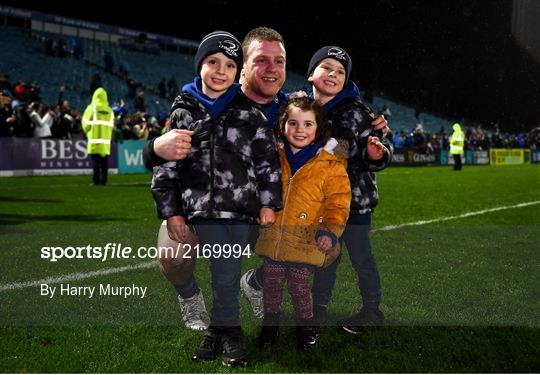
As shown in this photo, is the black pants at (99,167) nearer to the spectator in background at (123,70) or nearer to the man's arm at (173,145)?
the man's arm at (173,145)

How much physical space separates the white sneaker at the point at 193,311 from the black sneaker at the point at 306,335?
0.50m

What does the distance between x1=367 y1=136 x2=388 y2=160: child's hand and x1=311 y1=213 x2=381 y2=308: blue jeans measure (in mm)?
342

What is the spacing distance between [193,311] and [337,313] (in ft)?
2.60

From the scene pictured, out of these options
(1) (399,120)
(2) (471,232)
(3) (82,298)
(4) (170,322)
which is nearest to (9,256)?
(3) (82,298)

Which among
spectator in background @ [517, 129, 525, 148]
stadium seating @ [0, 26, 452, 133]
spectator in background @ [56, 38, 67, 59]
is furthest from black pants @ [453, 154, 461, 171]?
spectator in background @ [56, 38, 67, 59]

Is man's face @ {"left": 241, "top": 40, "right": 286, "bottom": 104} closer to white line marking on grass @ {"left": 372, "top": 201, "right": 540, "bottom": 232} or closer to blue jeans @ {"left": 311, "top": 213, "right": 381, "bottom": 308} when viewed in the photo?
blue jeans @ {"left": 311, "top": 213, "right": 381, "bottom": 308}

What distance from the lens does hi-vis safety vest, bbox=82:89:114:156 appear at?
38.7ft

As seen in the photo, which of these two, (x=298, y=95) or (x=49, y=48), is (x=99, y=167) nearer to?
(x=298, y=95)

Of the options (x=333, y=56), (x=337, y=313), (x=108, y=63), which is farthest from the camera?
(x=108, y=63)

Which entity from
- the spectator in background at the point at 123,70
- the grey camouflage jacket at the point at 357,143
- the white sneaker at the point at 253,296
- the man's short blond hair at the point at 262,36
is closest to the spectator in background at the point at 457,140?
the spectator in background at the point at 123,70

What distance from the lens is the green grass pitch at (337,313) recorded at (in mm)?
2533

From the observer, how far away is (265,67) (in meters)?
2.73

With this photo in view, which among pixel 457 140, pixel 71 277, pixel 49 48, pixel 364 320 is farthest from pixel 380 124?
pixel 49 48

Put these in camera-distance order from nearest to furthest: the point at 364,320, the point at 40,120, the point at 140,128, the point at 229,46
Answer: the point at 229,46, the point at 364,320, the point at 40,120, the point at 140,128
